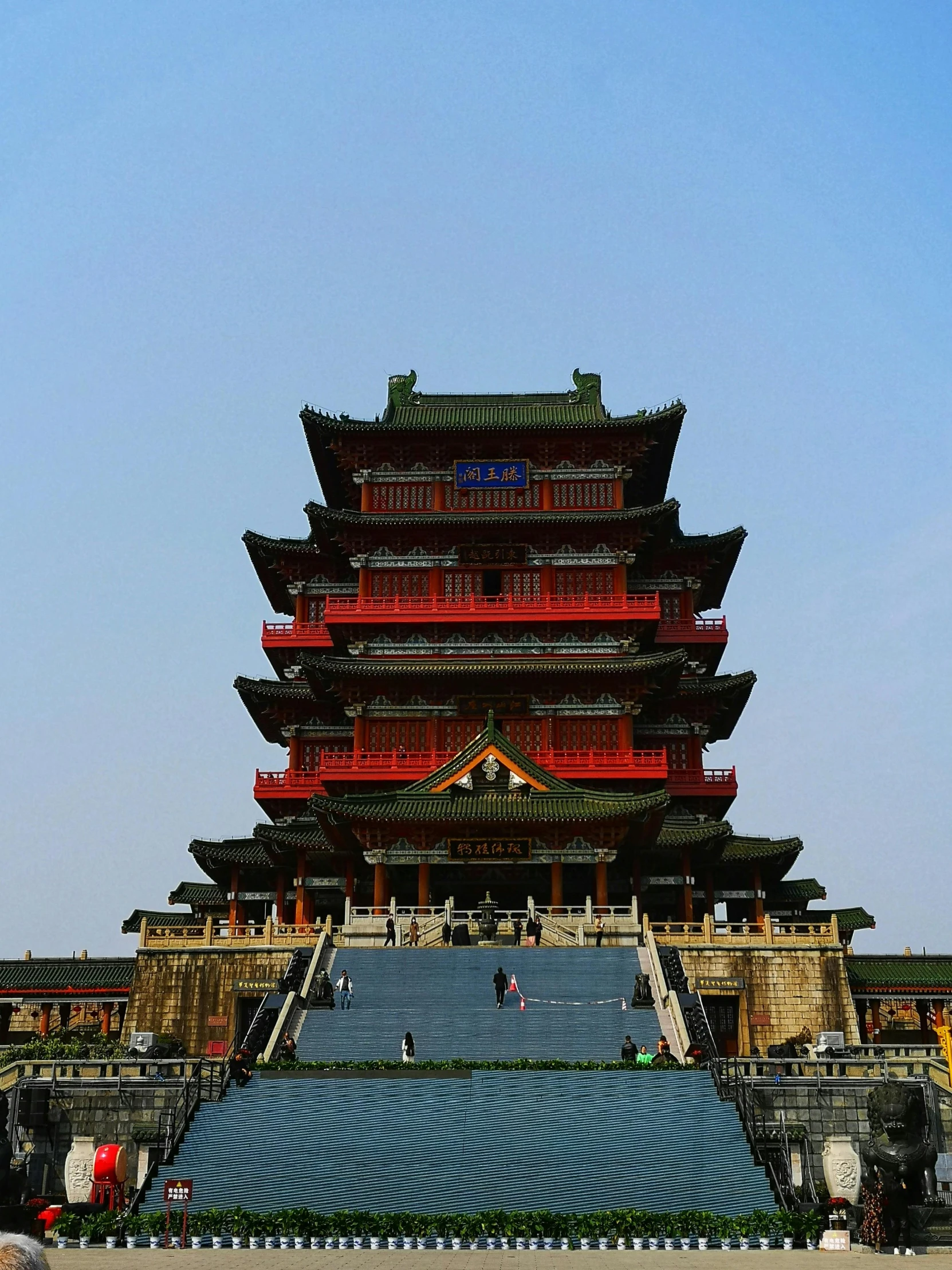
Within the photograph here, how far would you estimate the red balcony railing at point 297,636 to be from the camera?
6494cm

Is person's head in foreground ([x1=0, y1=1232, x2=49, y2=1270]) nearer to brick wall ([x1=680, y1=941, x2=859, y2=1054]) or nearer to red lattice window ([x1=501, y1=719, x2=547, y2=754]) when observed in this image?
brick wall ([x1=680, y1=941, x2=859, y2=1054])

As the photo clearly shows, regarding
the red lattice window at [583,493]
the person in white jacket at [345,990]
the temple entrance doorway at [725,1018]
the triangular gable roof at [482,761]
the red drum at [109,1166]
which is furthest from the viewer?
the red lattice window at [583,493]

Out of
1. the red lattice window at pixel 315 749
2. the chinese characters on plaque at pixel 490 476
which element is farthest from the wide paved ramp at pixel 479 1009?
the chinese characters on plaque at pixel 490 476

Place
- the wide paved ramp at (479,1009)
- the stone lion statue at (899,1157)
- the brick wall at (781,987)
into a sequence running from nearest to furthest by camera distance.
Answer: the stone lion statue at (899,1157) < the wide paved ramp at (479,1009) < the brick wall at (781,987)

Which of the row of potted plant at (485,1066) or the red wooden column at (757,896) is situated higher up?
the red wooden column at (757,896)

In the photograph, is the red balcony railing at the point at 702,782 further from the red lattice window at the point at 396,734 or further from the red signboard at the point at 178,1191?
the red signboard at the point at 178,1191

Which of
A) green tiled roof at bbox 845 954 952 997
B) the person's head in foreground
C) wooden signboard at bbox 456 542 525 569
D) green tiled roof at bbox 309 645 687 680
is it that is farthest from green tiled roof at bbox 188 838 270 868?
the person's head in foreground

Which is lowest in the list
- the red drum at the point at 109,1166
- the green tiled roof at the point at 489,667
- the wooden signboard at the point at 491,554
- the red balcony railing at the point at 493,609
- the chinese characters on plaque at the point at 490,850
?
the red drum at the point at 109,1166

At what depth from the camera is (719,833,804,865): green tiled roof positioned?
56.3 metres

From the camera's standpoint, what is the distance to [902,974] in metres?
53.3

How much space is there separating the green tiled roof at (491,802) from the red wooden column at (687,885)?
442cm

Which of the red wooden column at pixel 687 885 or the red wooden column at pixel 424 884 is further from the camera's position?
the red wooden column at pixel 687 885

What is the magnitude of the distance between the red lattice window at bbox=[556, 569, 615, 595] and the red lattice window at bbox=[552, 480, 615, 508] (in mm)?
3151

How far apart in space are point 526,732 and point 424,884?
1086 cm
